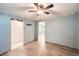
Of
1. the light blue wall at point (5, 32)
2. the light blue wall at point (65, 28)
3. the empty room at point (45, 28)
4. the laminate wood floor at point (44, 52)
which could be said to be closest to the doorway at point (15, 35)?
the empty room at point (45, 28)

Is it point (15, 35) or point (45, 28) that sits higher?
point (45, 28)

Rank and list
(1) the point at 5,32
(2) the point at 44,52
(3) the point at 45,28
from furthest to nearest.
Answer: (1) the point at 5,32 < (3) the point at 45,28 < (2) the point at 44,52

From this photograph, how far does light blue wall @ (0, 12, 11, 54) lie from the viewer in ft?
8.41

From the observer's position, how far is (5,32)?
271 cm

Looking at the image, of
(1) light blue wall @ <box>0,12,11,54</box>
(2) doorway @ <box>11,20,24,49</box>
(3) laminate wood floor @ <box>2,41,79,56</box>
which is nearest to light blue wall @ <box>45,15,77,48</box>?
(3) laminate wood floor @ <box>2,41,79,56</box>

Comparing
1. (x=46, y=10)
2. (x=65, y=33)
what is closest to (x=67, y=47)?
(x=65, y=33)

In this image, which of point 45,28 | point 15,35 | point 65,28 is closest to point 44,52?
point 45,28

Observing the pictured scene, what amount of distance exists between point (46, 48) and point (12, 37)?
1195 mm

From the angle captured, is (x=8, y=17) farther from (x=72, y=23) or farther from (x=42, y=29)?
(x=72, y=23)

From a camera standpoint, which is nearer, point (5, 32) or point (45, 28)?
point (45, 28)

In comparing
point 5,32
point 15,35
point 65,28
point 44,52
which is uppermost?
point 65,28

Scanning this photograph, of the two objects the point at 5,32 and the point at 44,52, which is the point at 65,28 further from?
the point at 5,32

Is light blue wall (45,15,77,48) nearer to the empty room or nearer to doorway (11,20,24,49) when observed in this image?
the empty room

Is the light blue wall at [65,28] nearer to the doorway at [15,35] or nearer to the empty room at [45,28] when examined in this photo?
the empty room at [45,28]
